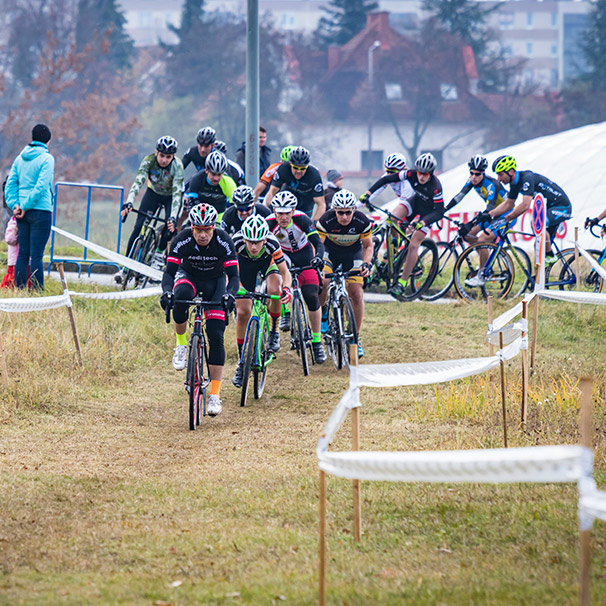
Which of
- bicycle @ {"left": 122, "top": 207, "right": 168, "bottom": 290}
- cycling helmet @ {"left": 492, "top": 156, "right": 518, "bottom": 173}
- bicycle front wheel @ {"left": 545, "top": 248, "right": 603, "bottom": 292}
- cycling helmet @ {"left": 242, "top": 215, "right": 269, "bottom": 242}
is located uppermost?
cycling helmet @ {"left": 492, "top": 156, "right": 518, "bottom": 173}

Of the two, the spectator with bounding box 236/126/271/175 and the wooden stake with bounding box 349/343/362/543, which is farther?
the spectator with bounding box 236/126/271/175

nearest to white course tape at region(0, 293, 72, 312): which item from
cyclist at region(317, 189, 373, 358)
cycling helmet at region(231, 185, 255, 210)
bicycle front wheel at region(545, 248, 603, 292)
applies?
cycling helmet at region(231, 185, 255, 210)

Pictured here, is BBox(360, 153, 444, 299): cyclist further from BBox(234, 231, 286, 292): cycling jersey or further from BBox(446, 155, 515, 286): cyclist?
BBox(234, 231, 286, 292): cycling jersey

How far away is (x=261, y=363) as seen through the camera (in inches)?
401

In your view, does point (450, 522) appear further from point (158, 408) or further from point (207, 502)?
point (158, 408)

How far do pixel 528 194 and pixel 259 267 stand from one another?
6.06 meters

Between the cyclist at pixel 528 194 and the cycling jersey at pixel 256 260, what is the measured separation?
568 cm

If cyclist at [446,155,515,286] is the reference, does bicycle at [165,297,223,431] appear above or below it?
below

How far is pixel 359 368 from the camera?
18.1 ft

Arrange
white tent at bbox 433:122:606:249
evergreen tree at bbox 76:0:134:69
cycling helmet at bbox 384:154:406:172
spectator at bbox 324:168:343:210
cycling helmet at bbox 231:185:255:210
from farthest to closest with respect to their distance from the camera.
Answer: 1. evergreen tree at bbox 76:0:134:69
2. white tent at bbox 433:122:606:249
3. spectator at bbox 324:168:343:210
4. cycling helmet at bbox 384:154:406:172
5. cycling helmet at bbox 231:185:255:210

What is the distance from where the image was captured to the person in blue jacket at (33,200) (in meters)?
13.6

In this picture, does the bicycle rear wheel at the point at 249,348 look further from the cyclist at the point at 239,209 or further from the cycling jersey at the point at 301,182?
the cycling jersey at the point at 301,182

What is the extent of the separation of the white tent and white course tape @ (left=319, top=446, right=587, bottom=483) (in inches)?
755

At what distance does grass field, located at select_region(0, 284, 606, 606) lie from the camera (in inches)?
192
